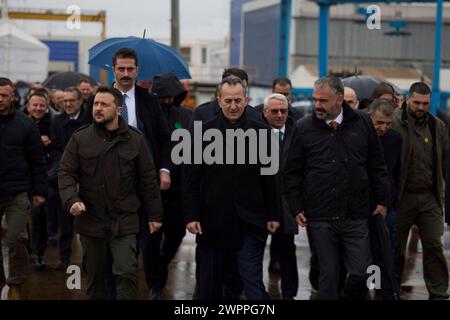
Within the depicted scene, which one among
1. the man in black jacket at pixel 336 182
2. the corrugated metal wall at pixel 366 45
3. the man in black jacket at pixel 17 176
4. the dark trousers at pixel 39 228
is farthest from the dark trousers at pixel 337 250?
the corrugated metal wall at pixel 366 45

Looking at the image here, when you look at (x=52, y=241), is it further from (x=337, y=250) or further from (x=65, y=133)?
(x=337, y=250)

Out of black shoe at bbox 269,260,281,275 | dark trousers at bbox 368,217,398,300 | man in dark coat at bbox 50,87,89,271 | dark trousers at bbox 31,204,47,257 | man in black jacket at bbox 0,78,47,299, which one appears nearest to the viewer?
dark trousers at bbox 368,217,398,300

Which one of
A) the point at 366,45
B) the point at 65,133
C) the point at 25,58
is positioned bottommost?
the point at 65,133

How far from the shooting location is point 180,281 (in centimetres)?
1084

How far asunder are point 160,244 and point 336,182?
8.07 ft

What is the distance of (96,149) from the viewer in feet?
26.2

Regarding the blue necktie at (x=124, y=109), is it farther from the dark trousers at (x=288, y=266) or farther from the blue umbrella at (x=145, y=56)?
the dark trousers at (x=288, y=266)

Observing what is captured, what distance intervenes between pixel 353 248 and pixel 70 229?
4338mm

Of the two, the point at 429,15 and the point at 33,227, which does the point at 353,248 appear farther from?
the point at 429,15

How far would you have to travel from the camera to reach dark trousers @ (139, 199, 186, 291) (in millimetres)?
9562

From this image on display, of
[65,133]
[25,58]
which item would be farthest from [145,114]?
[25,58]

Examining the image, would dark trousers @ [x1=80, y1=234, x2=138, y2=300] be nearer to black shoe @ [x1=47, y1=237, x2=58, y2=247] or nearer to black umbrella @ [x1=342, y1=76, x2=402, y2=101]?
black umbrella @ [x1=342, y1=76, x2=402, y2=101]

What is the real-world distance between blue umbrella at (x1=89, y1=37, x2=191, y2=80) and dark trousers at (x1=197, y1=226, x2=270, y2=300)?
88.9 inches

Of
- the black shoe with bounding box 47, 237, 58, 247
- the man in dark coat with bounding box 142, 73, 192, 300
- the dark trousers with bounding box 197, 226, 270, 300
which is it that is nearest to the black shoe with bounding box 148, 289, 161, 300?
the man in dark coat with bounding box 142, 73, 192, 300
